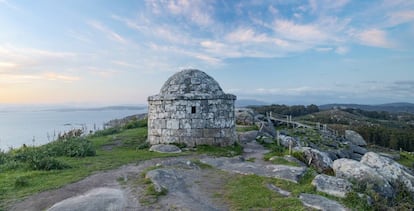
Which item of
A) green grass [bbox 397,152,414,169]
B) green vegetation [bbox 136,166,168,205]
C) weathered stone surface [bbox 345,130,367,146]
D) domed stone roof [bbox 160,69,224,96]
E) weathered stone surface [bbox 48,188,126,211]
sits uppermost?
domed stone roof [bbox 160,69,224,96]

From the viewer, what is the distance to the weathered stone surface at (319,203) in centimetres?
661

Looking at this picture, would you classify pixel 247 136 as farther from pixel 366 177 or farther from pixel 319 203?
pixel 319 203

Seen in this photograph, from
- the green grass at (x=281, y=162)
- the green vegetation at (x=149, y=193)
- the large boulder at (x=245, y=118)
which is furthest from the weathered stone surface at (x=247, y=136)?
the green vegetation at (x=149, y=193)

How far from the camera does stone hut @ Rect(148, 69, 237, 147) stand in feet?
49.6

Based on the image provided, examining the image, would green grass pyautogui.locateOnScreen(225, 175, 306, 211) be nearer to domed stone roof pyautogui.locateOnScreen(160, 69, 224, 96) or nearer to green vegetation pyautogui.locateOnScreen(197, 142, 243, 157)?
green vegetation pyautogui.locateOnScreen(197, 142, 243, 157)

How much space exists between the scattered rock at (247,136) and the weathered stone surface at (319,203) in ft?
34.1

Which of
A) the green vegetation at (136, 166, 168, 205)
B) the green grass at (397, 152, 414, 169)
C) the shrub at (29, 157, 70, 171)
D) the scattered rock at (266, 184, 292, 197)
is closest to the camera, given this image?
the green vegetation at (136, 166, 168, 205)

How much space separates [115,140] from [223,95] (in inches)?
272

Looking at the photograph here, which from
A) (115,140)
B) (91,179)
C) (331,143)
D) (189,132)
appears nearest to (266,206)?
(91,179)

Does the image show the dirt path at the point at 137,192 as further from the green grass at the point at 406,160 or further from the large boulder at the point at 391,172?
the green grass at the point at 406,160

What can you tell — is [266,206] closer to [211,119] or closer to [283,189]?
[283,189]

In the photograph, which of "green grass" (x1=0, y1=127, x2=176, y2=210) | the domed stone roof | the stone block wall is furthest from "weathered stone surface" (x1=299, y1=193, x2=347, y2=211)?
the domed stone roof

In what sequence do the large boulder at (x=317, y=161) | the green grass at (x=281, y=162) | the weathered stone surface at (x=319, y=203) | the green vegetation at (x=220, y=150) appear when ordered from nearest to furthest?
the weathered stone surface at (x=319, y=203) < the green grass at (x=281, y=162) < the large boulder at (x=317, y=161) < the green vegetation at (x=220, y=150)

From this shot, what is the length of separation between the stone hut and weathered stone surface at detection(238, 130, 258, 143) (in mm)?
2347
